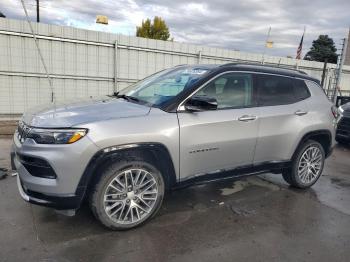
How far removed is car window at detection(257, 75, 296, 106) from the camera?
4.33 metres

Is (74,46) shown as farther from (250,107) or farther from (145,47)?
(250,107)

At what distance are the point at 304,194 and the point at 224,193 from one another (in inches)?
48.0

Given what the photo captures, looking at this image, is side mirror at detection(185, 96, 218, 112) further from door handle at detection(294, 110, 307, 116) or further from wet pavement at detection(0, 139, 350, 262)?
door handle at detection(294, 110, 307, 116)

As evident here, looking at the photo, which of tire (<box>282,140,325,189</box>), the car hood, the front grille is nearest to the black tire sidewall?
tire (<box>282,140,325,189</box>)

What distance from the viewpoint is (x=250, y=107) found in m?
4.15

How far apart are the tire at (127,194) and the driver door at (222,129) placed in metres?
0.39

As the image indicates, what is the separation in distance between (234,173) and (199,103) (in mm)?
1117

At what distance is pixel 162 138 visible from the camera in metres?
3.41

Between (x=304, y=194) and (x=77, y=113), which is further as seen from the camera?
(x=304, y=194)

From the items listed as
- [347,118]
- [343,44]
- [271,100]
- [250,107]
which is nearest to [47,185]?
[250,107]

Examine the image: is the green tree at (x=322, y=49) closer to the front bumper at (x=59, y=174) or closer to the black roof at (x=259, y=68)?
the black roof at (x=259, y=68)

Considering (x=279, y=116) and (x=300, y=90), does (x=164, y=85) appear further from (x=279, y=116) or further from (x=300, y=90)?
(x=300, y=90)

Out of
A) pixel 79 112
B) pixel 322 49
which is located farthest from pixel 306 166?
pixel 322 49

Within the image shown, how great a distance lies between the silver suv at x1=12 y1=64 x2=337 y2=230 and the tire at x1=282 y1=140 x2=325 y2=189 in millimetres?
23
